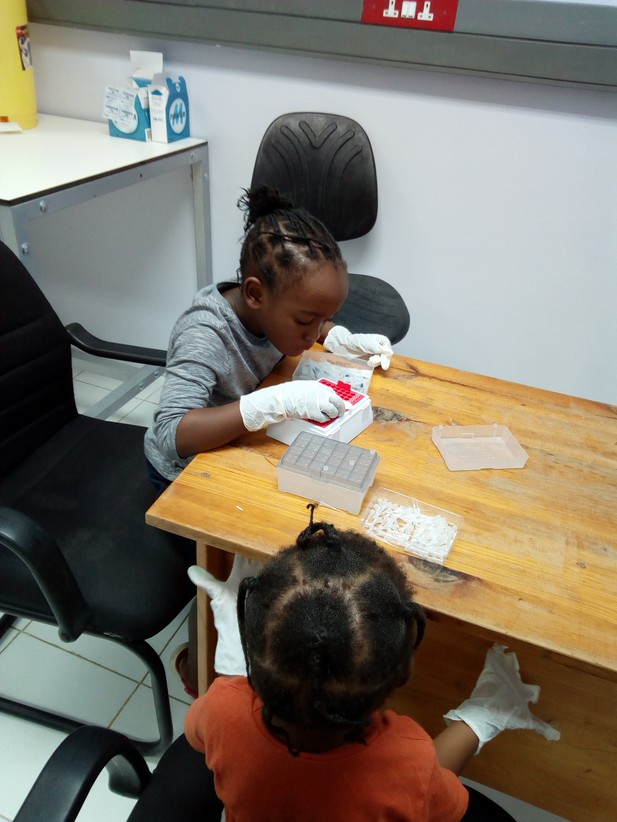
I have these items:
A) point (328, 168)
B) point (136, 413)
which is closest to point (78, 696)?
point (136, 413)

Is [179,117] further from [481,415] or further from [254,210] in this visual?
[481,415]

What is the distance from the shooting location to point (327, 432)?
2.77ft

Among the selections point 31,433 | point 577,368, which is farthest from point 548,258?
point 31,433

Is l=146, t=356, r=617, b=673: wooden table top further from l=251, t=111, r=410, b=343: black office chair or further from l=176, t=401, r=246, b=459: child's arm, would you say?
l=251, t=111, r=410, b=343: black office chair

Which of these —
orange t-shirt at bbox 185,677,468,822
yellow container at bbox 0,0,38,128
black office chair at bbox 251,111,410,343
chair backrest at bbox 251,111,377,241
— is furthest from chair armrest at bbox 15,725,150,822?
yellow container at bbox 0,0,38,128

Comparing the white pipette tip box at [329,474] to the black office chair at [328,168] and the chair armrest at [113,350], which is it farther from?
the black office chair at [328,168]

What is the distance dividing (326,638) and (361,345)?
2.44 ft

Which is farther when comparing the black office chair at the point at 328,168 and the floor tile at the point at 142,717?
the black office chair at the point at 328,168

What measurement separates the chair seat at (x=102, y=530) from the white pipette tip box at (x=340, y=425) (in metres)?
0.33

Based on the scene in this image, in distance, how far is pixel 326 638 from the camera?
47 centimetres

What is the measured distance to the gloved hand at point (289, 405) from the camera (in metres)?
0.84

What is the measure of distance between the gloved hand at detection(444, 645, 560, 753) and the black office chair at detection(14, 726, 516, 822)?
0.34 feet

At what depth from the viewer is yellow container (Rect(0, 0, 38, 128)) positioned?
5.16 feet

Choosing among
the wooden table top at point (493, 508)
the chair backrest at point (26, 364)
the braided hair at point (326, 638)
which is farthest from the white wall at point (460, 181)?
the braided hair at point (326, 638)
